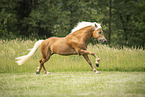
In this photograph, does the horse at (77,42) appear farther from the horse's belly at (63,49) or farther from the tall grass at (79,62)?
the tall grass at (79,62)

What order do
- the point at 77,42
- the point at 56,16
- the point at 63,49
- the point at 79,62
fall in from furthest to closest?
1. the point at 56,16
2. the point at 79,62
3. the point at 63,49
4. the point at 77,42

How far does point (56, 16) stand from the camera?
30500 millimetres

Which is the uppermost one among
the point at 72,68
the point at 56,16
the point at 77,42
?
the point at 77,42

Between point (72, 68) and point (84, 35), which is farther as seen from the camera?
point (72, 68)

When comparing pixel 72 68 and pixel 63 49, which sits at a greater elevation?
pixel 63 49

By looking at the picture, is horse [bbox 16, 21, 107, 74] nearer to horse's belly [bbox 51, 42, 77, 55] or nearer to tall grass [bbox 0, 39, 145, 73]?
horse's belly [bbox 51, 42, 77, 55]

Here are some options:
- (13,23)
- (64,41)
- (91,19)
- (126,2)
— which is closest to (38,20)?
(13,23)

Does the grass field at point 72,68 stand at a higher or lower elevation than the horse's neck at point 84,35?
lower

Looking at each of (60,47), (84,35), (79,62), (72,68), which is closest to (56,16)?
(79,62)

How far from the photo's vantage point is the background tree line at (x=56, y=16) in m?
29.4

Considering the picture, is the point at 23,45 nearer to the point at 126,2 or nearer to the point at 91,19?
the point at 91,19

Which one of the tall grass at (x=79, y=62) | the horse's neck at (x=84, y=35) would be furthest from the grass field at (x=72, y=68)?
the horse's neck at (x=84, y=35)

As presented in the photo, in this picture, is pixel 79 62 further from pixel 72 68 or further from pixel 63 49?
pixel 63 49

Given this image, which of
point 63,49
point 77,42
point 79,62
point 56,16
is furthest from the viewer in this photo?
point 56,16
